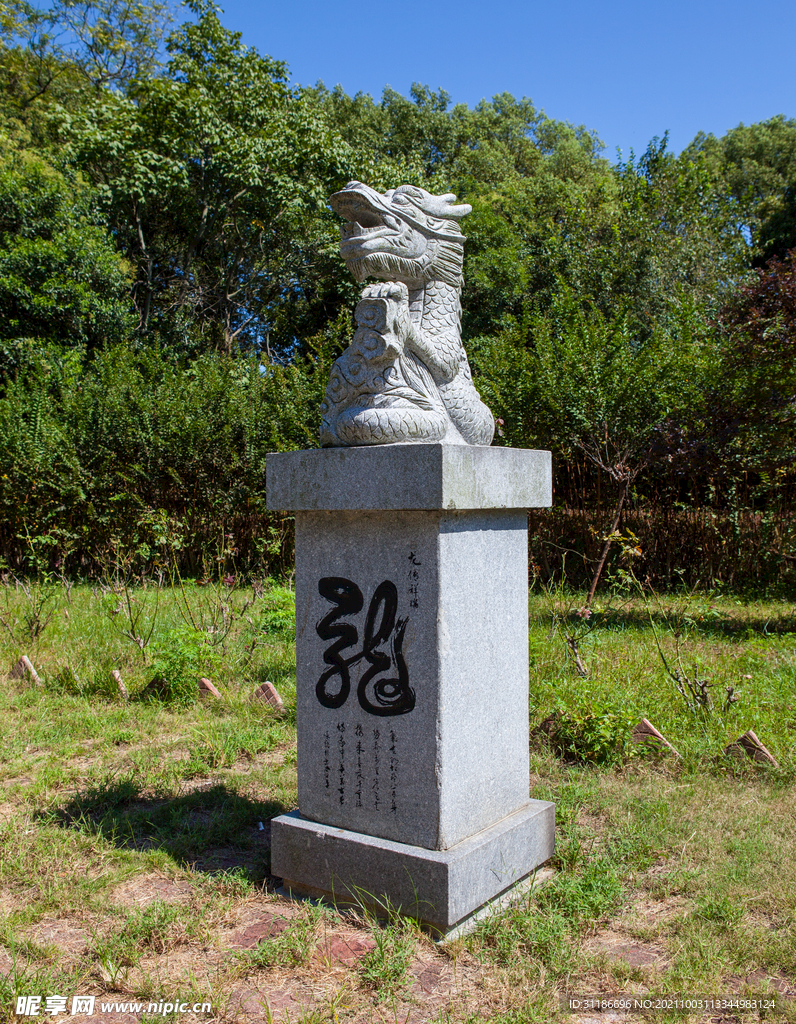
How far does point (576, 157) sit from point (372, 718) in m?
21.6

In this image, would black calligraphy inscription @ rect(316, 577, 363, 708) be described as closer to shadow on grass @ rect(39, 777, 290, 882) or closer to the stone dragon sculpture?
the stone dragon sculpture

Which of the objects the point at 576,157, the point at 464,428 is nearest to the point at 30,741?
the point at 464,428

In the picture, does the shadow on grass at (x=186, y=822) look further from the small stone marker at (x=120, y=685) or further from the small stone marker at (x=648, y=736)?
the small stone marker at (x=648, y=736)

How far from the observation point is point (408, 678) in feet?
8.79

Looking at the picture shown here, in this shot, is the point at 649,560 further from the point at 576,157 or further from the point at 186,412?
the point at 576,157

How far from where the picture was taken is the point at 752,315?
21.7 feet

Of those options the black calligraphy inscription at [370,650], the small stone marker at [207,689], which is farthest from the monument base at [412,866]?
the small stone marker at [207,689]

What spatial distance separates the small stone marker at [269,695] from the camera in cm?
490

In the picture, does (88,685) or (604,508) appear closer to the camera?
(88,685)

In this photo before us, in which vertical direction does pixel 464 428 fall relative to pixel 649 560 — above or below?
above

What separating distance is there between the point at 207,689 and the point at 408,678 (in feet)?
9.28

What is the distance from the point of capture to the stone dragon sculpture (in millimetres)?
2859

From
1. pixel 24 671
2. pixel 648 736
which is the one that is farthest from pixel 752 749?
pixel 24 671

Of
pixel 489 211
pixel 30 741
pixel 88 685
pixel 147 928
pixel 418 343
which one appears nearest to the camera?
pixel 147 928
